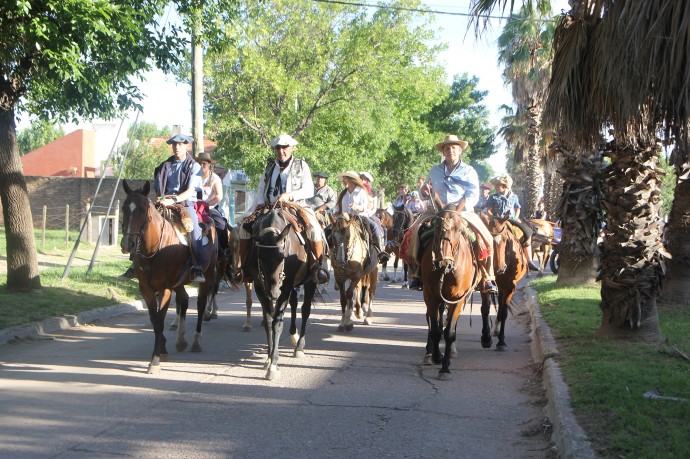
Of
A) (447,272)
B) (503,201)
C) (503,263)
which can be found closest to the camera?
(447,272)

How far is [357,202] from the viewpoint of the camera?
14078mm

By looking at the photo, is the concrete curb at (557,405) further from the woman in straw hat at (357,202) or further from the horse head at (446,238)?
the woman in straw hat at (357,202)

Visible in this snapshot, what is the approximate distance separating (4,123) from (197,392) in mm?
8036

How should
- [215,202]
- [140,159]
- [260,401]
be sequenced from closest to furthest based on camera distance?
[260,401] < [215,202] < [140,159]

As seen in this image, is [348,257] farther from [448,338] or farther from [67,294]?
[67,294]

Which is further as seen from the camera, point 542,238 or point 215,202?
point 542,238

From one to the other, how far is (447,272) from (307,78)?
70.6ft

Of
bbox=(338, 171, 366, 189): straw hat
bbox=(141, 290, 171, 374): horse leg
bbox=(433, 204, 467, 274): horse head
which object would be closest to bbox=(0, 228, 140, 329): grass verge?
bbox=(141, 290, 171, 374): horse leg

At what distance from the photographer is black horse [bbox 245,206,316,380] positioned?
9.30m

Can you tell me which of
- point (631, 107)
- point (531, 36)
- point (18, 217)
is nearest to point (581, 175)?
point (631, 107)

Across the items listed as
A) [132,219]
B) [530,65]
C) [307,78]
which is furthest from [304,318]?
[530,65]

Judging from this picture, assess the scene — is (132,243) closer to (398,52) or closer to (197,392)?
(197,392)

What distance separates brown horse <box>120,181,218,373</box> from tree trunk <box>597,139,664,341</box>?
5781 mm

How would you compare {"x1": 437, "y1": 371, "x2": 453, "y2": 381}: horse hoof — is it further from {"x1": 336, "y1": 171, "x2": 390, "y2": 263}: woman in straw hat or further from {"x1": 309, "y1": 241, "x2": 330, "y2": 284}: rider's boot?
{"x1": 336, "y1": 171, "x2": 390, "y2": 263}: woman in straw hat
